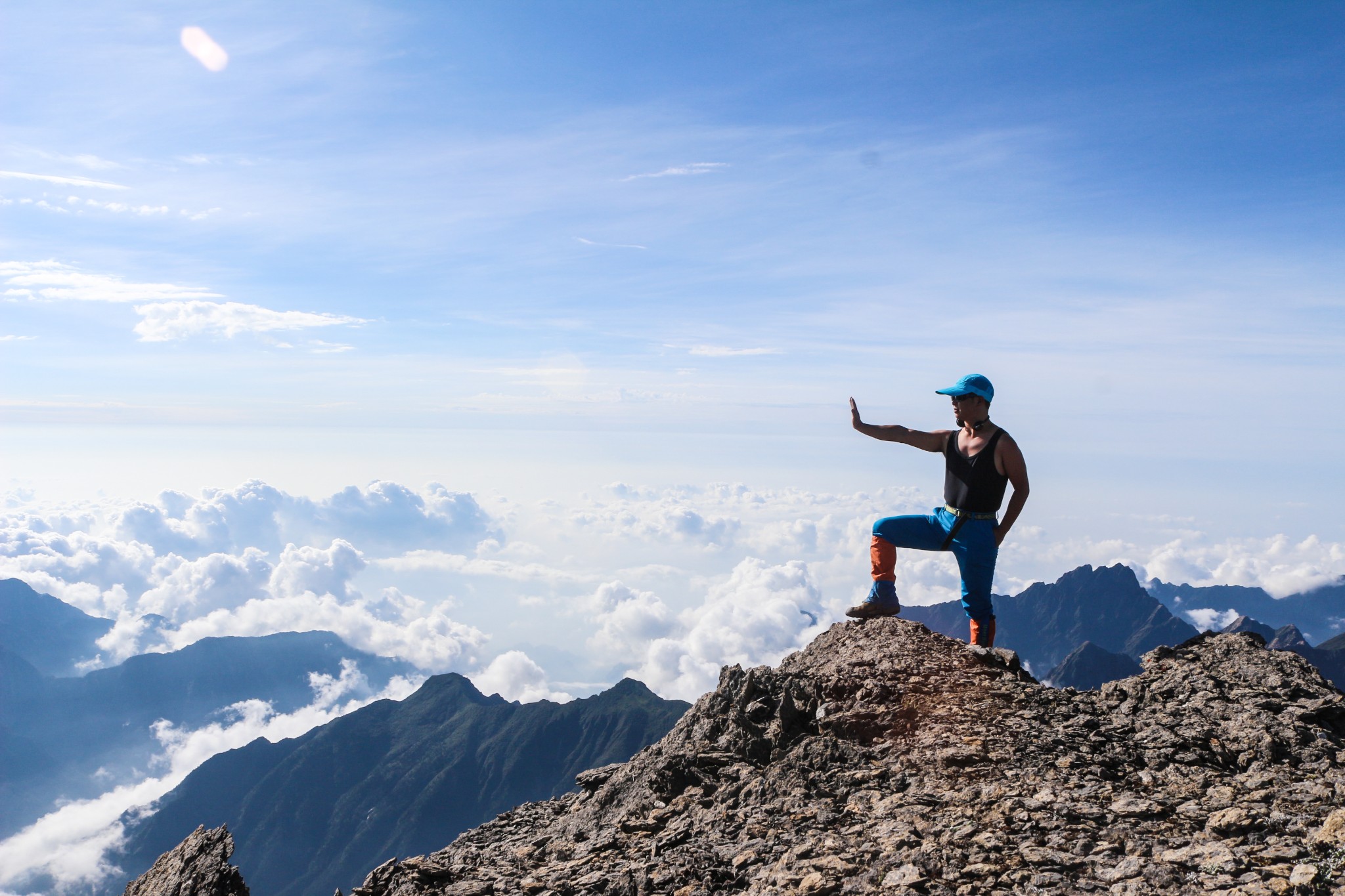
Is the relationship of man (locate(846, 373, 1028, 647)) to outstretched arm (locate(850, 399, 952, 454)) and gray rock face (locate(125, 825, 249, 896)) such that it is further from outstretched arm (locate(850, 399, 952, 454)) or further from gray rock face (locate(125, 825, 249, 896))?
gray rock face (locate(125, 825, 249, 896))

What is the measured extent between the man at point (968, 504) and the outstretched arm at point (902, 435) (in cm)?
1

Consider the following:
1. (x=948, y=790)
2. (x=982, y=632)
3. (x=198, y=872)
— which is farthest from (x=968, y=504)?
(x=198, y=872)

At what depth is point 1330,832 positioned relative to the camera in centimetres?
616

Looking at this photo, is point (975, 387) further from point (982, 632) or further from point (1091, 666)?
point (1091, 666)

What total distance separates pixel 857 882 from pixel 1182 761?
13.9 ft

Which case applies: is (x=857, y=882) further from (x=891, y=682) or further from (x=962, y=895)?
(x=891, y=682)

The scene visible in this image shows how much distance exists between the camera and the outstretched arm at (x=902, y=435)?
12.0m

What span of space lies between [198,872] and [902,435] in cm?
1117

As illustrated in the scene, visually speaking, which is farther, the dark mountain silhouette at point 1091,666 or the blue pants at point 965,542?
the dark mountain silhouette at point 1091,666

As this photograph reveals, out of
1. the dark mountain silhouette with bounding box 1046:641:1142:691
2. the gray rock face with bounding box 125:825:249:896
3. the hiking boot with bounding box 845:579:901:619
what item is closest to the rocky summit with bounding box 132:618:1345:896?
the hiking boot with bounding box 845:579:901:619

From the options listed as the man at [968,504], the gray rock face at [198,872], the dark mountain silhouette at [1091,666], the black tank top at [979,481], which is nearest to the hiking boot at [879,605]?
the man at [968,504]

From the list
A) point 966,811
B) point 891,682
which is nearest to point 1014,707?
point 891,682

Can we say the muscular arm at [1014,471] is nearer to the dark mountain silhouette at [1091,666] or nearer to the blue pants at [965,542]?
the blue pants at [965,542]

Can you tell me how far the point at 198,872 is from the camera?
32.4 ft
